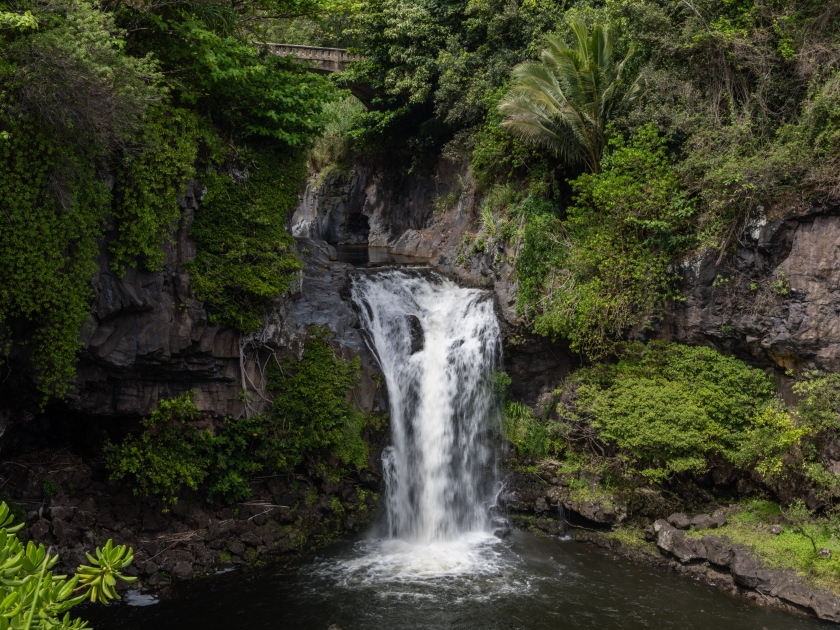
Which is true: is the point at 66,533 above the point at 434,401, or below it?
below

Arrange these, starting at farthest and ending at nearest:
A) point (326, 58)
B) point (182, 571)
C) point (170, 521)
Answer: point (326, 58) → point (170, 521) → point (182, 571)

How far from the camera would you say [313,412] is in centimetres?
1304

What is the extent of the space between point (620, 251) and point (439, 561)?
23.2ft

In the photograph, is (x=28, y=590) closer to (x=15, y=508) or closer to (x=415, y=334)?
(x=15, y=508)

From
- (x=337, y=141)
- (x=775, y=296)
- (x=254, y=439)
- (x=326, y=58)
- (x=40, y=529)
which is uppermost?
(x=326, y=58)

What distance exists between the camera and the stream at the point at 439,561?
402 inches

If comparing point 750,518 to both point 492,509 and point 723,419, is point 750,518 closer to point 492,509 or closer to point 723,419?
point 723,419

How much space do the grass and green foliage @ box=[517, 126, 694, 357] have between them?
3.96m

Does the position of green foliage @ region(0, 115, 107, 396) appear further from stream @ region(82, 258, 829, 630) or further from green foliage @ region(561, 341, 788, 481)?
green foliage @ region(561, 341, 788, 481)

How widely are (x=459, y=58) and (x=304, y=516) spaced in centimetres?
1358

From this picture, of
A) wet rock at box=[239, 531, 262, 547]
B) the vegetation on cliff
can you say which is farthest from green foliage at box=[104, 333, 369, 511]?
the vegetation on cliff

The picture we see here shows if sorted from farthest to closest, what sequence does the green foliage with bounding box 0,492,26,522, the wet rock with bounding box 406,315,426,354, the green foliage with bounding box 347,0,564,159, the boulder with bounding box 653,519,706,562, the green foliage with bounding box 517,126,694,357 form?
1. the green foliage with bounding box 347,0,564,159
2. the wet rock with bounding box 406,315,426,354
3. the green foliage with bounding box 517,126,694,357
4. the boulder with bounding box 653,519,706,562
5. the green foliage with bounding box 0,492,26,522

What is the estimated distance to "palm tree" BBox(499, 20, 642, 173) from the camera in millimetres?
14617

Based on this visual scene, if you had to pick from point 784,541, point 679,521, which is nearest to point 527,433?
point 679,521
